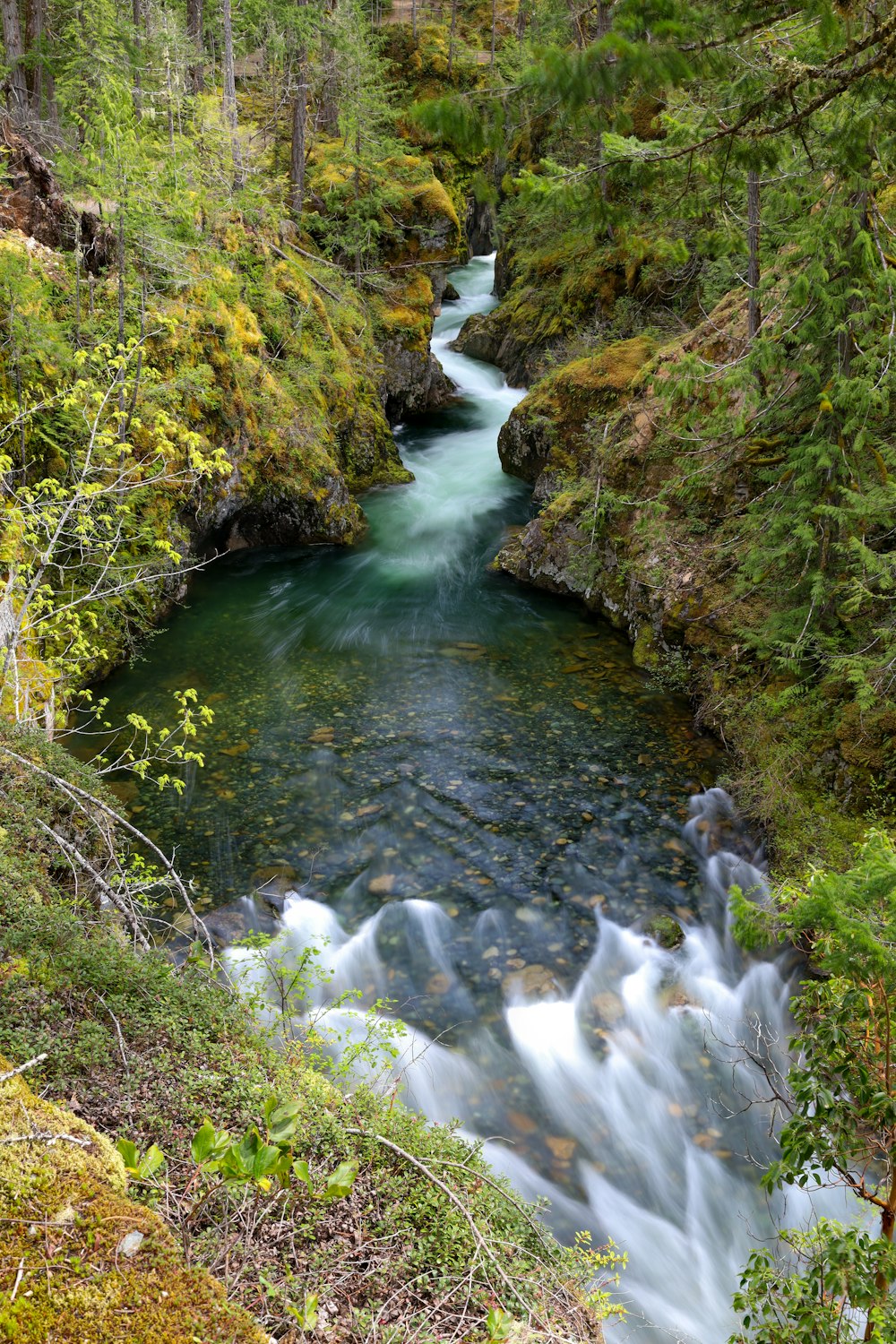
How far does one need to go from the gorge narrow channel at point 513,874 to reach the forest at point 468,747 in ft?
0.16

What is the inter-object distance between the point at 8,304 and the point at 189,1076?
8.83 metres

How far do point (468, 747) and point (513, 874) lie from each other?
2310 mm

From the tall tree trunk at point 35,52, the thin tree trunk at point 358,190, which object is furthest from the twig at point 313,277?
the tall tree trunk at point 35,52

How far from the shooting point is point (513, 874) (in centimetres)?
817

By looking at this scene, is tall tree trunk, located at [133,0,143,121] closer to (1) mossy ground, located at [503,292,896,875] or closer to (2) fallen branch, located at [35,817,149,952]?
(1) mossy ground, located at [503,292,896,875]

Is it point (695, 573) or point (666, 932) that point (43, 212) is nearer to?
point (695, 573)

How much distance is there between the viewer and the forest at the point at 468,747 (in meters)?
3.49

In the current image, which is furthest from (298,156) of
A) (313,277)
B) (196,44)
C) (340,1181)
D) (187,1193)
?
(340,1181)

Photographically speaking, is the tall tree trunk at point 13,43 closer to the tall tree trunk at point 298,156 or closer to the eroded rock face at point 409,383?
the tall tree trunk at point 298,156

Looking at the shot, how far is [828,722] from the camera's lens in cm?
829

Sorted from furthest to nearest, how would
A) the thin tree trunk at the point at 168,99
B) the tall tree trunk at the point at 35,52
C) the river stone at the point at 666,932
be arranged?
the tall tree trunk at the point at 35,52 < the thin tree trunk at the point at 168,99 < the river stone at the point at 666,932

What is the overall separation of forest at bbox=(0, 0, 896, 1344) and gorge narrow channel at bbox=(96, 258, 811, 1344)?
49 millimetres

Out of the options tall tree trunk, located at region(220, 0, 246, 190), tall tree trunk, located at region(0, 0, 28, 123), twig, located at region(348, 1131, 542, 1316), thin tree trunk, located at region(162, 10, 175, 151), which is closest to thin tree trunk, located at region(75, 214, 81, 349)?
thin tree trunk, located at region(162, 10, 175, 151)

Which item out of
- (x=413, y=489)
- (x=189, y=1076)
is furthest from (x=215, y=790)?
(x=413, y=489)
